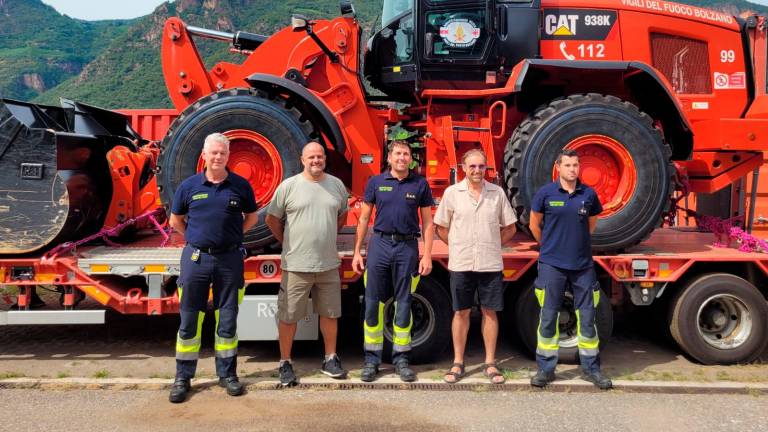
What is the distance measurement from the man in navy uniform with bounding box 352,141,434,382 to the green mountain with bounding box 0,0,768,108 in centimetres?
3315

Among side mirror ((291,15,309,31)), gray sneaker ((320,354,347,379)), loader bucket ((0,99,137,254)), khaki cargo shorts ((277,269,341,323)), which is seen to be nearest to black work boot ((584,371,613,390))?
gray sneaker ((320,354,347,379))

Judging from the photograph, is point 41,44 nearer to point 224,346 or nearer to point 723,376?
point 224,346

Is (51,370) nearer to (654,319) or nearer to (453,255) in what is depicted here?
(453,255)

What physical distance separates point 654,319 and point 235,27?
56491 mm

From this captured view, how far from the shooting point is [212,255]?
14.2 feet

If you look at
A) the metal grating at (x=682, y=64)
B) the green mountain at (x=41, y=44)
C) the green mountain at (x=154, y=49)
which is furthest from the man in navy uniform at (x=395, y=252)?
the green mountain at (x=41, y=44)

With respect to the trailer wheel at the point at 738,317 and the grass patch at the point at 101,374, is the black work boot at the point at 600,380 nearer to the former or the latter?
the trailer wheel at the point at 738,317

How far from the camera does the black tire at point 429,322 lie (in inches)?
199

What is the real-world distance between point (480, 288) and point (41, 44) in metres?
74.2

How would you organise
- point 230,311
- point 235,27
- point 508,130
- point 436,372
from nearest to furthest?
1. point 230,311
2. point 436,372
3. point 508,130
4. point 235,27

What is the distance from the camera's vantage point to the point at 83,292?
5105 millimetres

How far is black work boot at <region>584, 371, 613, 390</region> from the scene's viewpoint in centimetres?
456

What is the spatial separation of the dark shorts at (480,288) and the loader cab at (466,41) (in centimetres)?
195

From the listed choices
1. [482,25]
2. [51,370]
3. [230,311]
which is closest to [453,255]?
[230,311]
